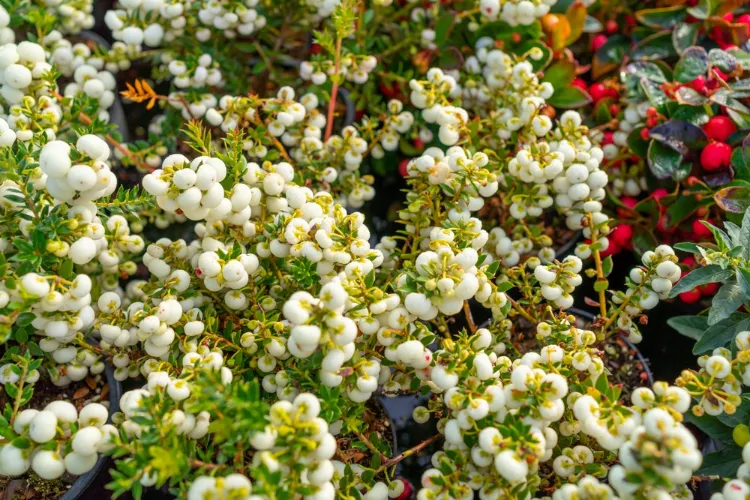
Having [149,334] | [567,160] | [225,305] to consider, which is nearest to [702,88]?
[567,160]

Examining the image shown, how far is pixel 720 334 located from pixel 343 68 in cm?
85

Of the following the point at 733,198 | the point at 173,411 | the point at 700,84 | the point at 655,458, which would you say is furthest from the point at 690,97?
the point at 173,411

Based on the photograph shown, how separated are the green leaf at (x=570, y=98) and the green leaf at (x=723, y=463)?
0.77 metres

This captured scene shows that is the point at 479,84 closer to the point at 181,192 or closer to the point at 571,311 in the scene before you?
the point at 571,311

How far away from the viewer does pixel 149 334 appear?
92 centimetres

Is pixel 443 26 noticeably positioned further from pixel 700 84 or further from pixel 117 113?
pixel 117 113

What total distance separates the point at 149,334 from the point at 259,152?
407mm

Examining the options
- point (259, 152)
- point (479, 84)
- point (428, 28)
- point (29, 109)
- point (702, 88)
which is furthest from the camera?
point (428, 28)

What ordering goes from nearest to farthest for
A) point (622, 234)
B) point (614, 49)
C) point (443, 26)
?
point (622, 234)
point (443, 26)
point (614, 49)

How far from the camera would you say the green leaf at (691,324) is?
1.13m

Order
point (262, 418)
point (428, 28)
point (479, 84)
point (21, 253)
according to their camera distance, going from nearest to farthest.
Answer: point (262, 418) → point (21, 253) → point (479, 84) → point (428, 28)

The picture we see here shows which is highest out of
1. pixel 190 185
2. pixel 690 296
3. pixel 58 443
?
pixel 190 185

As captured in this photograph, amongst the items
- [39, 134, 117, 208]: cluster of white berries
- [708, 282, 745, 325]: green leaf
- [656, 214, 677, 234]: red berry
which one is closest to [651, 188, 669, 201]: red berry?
[656, 214, 677, 234]: red berry

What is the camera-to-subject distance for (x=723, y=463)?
96 centimetres
